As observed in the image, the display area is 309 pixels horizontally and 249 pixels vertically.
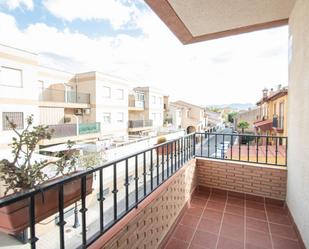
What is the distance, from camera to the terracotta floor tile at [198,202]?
3090 mm

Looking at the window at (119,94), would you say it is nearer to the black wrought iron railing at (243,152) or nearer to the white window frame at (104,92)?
the white window frame at (104,92)

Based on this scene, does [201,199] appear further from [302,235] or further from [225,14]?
[225,14]

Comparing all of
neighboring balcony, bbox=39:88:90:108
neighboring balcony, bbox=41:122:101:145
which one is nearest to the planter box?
neighboring balcony, bbox=41:122:101:145

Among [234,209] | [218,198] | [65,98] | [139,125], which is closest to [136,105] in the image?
A: [139,125]

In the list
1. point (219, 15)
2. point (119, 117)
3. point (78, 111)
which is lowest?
point (119, 117)

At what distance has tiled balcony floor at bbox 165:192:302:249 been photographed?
7.02 ft

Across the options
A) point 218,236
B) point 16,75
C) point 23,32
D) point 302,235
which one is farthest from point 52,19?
point 302,235

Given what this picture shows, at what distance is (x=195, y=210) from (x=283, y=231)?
1.14 meters

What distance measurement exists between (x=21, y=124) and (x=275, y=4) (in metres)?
11.0

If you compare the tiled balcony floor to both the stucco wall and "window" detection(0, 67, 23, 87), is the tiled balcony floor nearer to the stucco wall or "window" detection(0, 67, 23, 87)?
the stucco wall

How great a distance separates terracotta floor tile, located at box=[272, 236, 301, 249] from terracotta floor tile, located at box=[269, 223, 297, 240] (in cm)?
8

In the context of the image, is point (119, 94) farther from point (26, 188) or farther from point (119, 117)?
point (26, 188)

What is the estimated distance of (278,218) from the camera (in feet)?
8.63

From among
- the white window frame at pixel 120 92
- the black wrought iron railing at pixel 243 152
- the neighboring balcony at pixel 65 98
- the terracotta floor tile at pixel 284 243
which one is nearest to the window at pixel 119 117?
the white window frame at pixel 120 92
